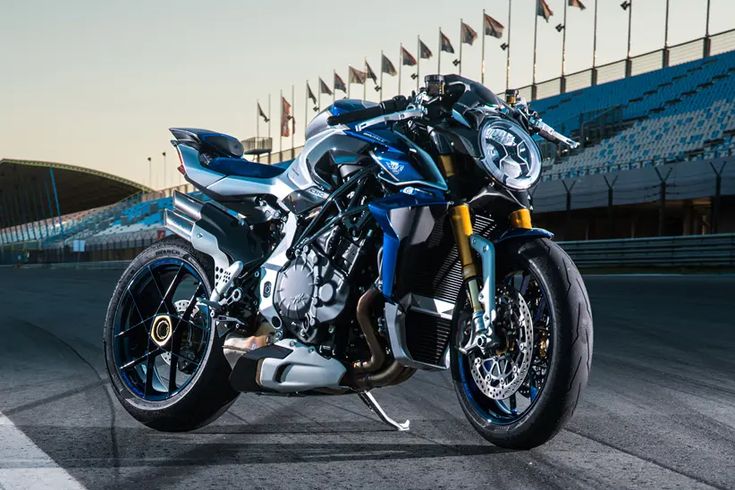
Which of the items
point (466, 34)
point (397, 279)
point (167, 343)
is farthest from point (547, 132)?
point (466, 34)

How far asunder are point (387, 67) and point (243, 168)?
6314cm

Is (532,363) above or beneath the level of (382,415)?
above

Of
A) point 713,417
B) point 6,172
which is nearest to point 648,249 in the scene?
point 713,417

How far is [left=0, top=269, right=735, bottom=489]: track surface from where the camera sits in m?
3.25

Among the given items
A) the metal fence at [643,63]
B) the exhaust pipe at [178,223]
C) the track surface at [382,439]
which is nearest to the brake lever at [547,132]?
the track surface at [382,439]

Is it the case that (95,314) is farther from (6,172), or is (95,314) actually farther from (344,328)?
(6,172)

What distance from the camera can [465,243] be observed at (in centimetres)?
357

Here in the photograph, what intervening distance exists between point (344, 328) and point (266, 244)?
0.88 m

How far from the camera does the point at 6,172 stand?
102562mm

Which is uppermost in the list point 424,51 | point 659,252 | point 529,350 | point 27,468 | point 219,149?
point 424,51

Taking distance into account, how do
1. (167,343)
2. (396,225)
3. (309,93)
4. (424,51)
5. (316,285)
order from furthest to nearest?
(309,93)
(424,51)
(167,343)
(316,285)
(396,225)

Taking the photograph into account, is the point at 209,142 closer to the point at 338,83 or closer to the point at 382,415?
the point at 382,415

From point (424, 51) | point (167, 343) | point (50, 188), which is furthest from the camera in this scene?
point (50, 188)

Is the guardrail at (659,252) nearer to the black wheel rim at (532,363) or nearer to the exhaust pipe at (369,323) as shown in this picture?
the black wheel rim at (532,363)
